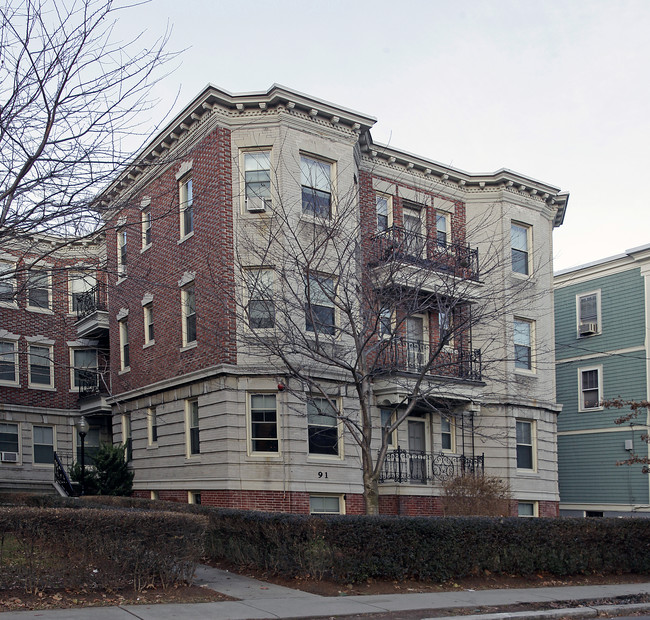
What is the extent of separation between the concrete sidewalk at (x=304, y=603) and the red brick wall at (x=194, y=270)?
23.2ft

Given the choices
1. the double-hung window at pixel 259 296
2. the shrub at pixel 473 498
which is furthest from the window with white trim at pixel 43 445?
the shrub at pixel 473 498

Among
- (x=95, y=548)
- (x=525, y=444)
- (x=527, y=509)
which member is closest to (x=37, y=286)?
(x=95, y=548)

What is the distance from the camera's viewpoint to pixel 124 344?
25.1m

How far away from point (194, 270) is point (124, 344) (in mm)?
6209

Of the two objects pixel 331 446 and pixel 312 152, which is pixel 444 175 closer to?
pixel 312 152

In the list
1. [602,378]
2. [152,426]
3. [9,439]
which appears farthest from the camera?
[602,378]

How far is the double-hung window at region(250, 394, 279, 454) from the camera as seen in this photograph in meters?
18.8

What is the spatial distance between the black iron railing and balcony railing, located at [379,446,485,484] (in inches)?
414

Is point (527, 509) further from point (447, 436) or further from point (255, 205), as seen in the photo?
point (255, 205)

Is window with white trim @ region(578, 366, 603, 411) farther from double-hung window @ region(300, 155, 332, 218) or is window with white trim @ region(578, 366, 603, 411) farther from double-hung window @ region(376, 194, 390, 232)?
double-hung window @ region(300, 155, 332, 218)

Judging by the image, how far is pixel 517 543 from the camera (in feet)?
44.6

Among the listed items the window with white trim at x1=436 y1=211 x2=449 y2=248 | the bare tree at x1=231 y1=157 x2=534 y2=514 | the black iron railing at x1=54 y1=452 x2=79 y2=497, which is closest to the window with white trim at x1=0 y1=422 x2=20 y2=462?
the black iron railing at x1=54 y1=452 x2=79 y2=497

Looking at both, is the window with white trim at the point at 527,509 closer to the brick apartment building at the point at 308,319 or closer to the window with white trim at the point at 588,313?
the brick apartment building at the point at 308,319

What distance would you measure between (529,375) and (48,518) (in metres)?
17.9
